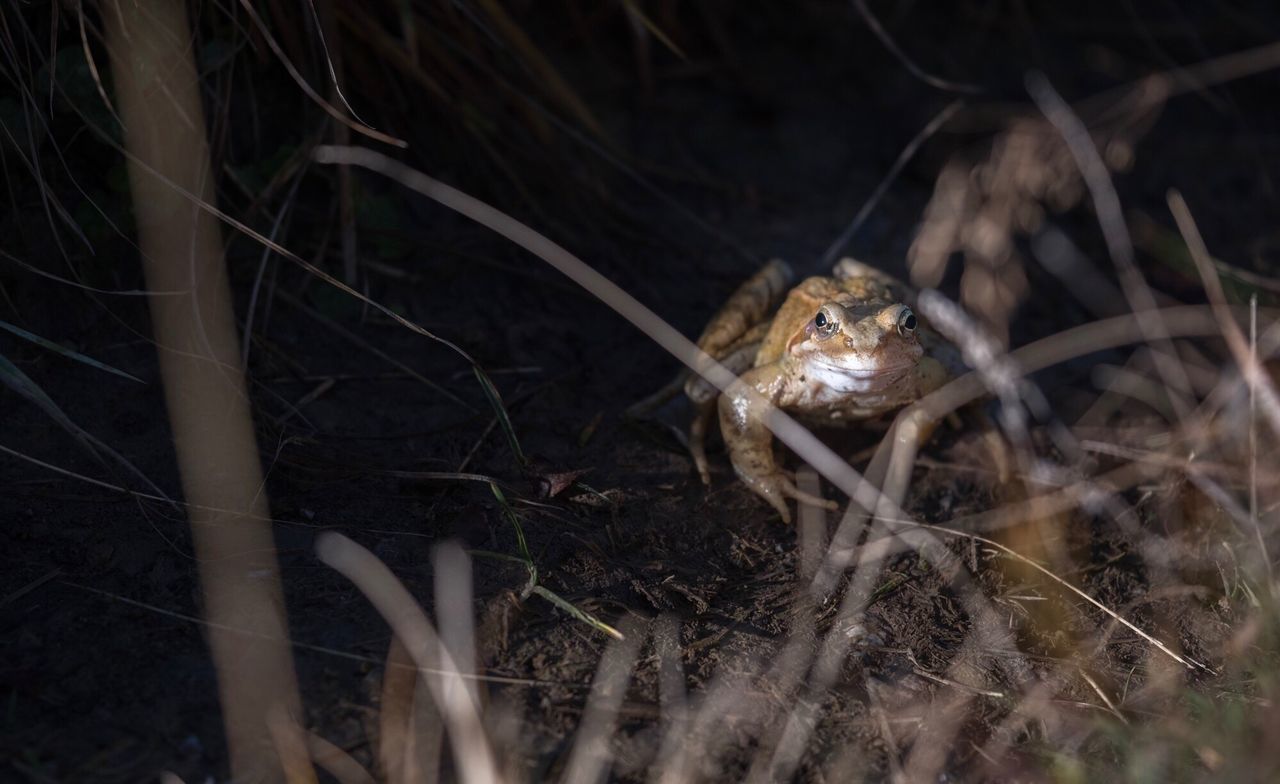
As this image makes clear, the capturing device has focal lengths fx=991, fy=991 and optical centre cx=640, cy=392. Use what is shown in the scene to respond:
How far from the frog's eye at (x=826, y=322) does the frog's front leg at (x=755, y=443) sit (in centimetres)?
28

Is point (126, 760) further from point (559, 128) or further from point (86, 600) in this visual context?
point (559, 128)

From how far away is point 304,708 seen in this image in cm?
246

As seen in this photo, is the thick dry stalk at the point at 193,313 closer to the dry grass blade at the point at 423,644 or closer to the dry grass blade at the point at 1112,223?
the dry grass blade at the point at 423,644

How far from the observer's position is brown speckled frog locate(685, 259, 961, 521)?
3529 millimetres

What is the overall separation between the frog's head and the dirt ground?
441 millimetres

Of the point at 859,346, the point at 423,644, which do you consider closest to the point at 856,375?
the point at 859,346

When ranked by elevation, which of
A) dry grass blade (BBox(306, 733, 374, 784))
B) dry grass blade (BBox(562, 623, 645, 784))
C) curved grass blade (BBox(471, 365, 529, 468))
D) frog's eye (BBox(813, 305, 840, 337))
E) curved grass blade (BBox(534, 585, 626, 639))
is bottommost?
dry grass blade (BBox(562, 623, 645, 784))

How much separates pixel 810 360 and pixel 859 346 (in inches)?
10.5

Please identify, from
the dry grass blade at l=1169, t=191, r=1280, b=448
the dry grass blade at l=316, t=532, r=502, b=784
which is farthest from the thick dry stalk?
the dry grass blade at l=1169, t=191, r=1280, b=448

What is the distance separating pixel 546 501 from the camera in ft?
10.9

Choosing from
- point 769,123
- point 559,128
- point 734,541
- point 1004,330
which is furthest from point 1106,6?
point 734,541

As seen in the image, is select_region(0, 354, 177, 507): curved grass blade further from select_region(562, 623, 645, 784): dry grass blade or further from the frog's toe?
the frog's toe

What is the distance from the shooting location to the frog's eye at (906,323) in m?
3.49

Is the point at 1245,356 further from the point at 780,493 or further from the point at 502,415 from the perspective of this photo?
the point at 502,415
